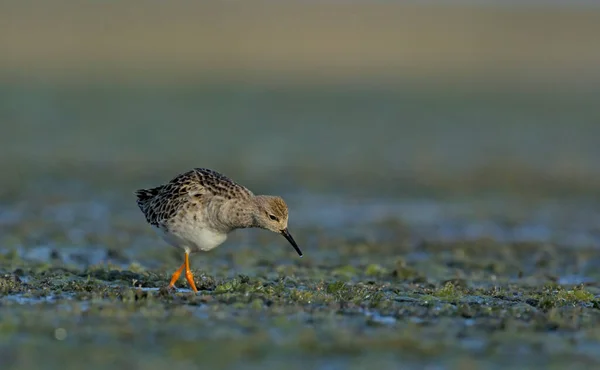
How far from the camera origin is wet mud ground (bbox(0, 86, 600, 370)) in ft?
30.4

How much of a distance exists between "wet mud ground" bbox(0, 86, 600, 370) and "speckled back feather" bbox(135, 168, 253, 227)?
2.75 feet

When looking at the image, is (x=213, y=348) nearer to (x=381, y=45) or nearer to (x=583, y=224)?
(x=583, y=224)

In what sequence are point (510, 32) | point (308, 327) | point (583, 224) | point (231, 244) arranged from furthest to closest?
point (510, 32)
point (583, 224)
point (231, 244)
point (308, 327)

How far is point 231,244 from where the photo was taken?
16.8 m

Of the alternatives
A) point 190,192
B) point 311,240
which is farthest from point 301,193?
point 190,192

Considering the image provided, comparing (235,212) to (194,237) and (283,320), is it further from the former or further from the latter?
(283,320)

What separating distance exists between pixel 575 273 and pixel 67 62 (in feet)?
114

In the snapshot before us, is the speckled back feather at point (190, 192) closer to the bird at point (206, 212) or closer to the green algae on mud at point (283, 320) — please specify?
the bird at point (206, 212)

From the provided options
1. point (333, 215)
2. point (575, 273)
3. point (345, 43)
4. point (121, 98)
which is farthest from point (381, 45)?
point (575, 273)

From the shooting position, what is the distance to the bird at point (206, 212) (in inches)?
484

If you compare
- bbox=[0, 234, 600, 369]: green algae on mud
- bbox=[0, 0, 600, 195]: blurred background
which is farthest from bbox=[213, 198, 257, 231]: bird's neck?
bbox=[0, 0, 600, 195]: blurred background

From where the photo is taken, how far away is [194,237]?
484 inches

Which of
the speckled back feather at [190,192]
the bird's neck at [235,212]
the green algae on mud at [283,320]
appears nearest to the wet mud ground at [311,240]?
the green algae on mud at [283,320]

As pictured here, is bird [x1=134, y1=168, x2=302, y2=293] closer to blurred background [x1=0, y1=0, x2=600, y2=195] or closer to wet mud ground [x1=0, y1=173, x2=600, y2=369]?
wet mud ground [x1=0, y1=173, x2=600, y2=369]
